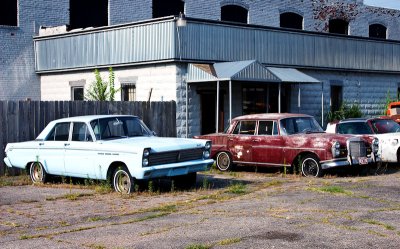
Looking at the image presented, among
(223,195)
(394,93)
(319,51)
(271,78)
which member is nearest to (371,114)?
(394,93)

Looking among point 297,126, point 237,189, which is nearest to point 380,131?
point 297,126

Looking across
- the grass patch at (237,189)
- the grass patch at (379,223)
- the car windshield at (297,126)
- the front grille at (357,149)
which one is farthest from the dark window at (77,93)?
the grass patch at (379,223)

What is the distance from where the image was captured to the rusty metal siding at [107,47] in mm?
21078

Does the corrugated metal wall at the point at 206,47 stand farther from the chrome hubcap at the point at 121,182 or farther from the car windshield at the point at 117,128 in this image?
the chrome hubcap at the point at 121,182

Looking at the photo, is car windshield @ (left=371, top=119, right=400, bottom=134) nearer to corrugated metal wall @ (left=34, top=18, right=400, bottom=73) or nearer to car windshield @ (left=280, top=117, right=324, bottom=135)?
car windshield @ (left=280, top=117, right=324, bottom=135)

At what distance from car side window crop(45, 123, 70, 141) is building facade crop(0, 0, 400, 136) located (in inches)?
239

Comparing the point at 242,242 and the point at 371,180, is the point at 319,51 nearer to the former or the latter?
the point at 371,180

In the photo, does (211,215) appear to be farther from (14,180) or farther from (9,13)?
(9,13)

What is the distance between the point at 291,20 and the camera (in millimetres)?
34938

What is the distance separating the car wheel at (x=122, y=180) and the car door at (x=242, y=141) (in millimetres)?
4885

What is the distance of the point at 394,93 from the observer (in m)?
28.2

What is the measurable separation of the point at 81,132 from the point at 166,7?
16587mm

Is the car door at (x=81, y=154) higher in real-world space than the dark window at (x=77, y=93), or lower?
lower

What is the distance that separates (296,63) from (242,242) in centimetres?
1646
